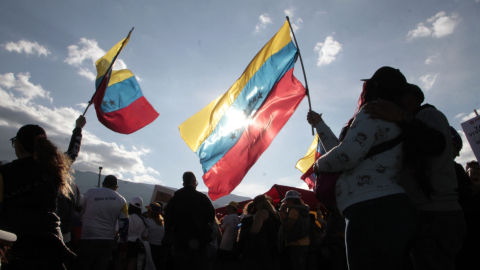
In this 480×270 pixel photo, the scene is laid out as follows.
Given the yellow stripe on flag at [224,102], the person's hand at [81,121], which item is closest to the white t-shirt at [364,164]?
the person's hand at [81,121]

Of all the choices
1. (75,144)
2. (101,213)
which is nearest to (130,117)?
(101,213)

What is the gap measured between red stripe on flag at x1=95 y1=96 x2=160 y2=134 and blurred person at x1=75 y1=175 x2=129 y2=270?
1.52 metres

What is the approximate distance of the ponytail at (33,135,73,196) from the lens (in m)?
2.45

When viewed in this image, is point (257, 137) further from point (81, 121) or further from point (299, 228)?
point (81, 121)

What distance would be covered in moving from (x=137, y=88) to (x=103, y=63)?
98 centimetres

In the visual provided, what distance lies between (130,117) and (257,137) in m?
2.96

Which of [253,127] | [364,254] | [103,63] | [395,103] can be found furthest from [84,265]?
[395,103]

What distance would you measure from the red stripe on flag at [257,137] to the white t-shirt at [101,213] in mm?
1454

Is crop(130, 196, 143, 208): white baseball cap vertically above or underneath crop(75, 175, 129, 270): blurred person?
above

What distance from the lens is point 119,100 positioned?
21.1 ft

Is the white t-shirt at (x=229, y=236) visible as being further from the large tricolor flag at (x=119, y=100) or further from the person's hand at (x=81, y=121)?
the person's hand at (x=81, y=121)

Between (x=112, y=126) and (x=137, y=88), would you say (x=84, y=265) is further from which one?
(x=137, y=88)

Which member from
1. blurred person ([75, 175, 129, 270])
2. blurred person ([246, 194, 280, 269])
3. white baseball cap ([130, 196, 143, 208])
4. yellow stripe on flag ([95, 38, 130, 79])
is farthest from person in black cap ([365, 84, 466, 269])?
white baseball cap ([130, 196, 143, 208])

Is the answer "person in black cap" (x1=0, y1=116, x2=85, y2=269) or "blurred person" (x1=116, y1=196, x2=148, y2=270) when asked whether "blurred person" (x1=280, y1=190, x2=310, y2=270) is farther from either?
"person in black cap" (x1=0, y1=116, x2=85, y2=269)
